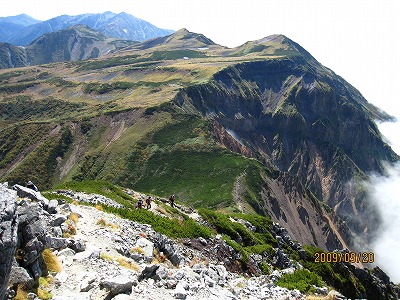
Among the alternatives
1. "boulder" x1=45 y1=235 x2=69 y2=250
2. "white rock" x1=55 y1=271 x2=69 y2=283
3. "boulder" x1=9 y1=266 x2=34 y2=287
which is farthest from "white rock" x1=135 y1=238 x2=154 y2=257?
"boulder" x1=9 y1=266 x2=34 y2=287

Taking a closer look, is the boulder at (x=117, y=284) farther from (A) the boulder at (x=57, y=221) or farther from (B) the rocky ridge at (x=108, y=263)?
(A) the boulder at (x=57, y=221)

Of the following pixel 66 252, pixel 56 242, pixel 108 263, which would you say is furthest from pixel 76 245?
pixel 108 263

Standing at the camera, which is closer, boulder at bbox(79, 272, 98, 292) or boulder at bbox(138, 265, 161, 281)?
boulder at bbox(79, 272, 98, 292)

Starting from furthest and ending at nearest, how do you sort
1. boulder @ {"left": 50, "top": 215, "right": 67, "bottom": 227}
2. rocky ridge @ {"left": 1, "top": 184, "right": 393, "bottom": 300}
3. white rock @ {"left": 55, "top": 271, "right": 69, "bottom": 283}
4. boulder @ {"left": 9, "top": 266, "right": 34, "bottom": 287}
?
boulder @ {"left": 50, "top": 215, "right": 67, "bottom": 227} → white rock @ {"left": 55, "top": 271, "right": 69, "bottom": 283} → rocky ridge @ {"left": 1, "top": 184, "right": 393, "bottom": 300} → boulder @ {"left": 9, "top": 266, "right": 34, "bottom": 287}

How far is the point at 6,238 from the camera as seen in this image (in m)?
14.0

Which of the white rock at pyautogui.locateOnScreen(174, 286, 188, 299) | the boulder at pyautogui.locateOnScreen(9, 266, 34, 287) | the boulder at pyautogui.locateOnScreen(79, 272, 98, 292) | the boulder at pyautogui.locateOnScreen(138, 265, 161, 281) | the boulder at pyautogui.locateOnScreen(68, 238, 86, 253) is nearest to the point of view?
the boulder at pyautogui.locateOnScreen(9, 266, 34, 287)

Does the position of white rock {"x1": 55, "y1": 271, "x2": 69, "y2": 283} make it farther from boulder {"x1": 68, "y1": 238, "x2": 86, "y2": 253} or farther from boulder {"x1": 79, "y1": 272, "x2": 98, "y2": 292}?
boulder {"x1": 68, "y1": 238, "x2": 86, "y2": 253}

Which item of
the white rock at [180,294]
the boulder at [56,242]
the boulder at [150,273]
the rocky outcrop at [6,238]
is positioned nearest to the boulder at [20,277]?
the rocky outcrop at [6,238]

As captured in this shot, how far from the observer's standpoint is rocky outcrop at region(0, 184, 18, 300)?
13.9m

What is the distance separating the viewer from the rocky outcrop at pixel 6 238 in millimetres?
13852

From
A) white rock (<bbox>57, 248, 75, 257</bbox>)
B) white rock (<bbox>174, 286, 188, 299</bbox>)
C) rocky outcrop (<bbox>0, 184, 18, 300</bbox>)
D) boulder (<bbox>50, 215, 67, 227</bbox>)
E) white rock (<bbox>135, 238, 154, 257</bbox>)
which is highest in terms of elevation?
rocky outcrop (<bbox>0, 184, 18, 300</bbox>)

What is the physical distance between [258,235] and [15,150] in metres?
160

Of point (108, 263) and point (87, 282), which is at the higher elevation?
point (87, 282)

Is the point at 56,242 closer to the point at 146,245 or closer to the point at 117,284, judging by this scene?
the point at 117,284
